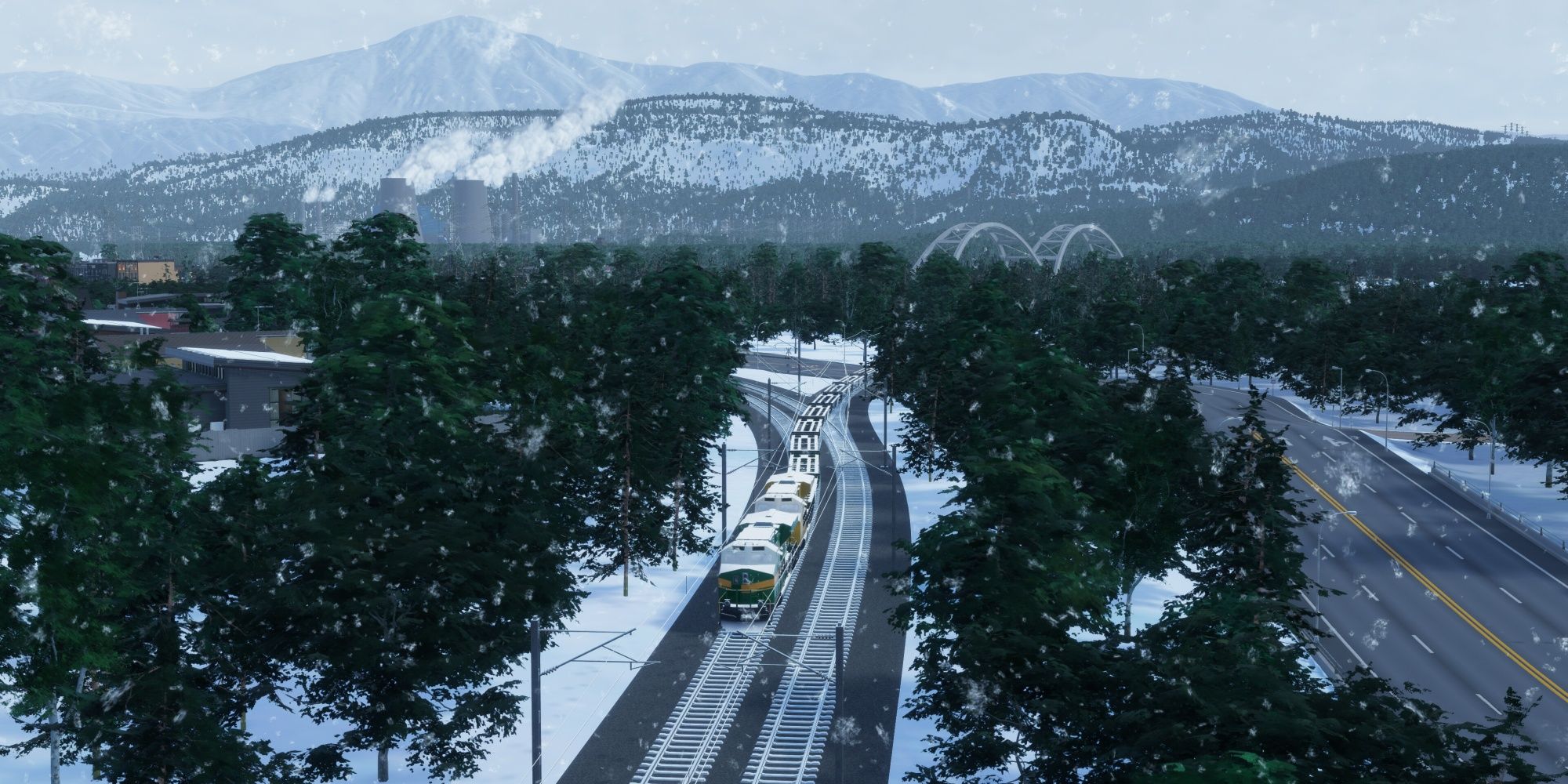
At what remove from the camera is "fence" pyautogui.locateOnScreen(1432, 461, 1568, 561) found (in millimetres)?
61000

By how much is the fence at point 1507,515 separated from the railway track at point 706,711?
132 ft

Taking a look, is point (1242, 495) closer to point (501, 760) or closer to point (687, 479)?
point (501, 760)

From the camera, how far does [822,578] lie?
182 feet

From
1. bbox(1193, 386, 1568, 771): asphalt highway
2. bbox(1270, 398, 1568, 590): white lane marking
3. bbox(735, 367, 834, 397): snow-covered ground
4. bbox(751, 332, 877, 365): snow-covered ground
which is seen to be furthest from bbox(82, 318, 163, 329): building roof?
bbox(1270, 398, 1568, 590): white lane marking

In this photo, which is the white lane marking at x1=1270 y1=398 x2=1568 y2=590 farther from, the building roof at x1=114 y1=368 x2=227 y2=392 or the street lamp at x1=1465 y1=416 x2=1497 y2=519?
the building roof at x1=114 y1=368 x2=227 y2=392

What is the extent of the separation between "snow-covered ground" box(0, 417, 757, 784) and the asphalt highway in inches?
948

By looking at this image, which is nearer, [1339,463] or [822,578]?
[822,578]

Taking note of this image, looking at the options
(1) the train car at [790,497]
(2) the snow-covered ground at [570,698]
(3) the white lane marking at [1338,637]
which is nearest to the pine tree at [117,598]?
(2) the snow-covered ground at [570,698]

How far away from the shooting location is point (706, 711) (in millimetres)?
39625

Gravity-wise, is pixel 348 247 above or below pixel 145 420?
above

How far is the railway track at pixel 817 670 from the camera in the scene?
117ft

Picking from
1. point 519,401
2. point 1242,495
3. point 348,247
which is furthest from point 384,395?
point 1242,495

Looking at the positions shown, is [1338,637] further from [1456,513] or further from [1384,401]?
[1384,401]

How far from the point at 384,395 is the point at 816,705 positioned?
19569mm
